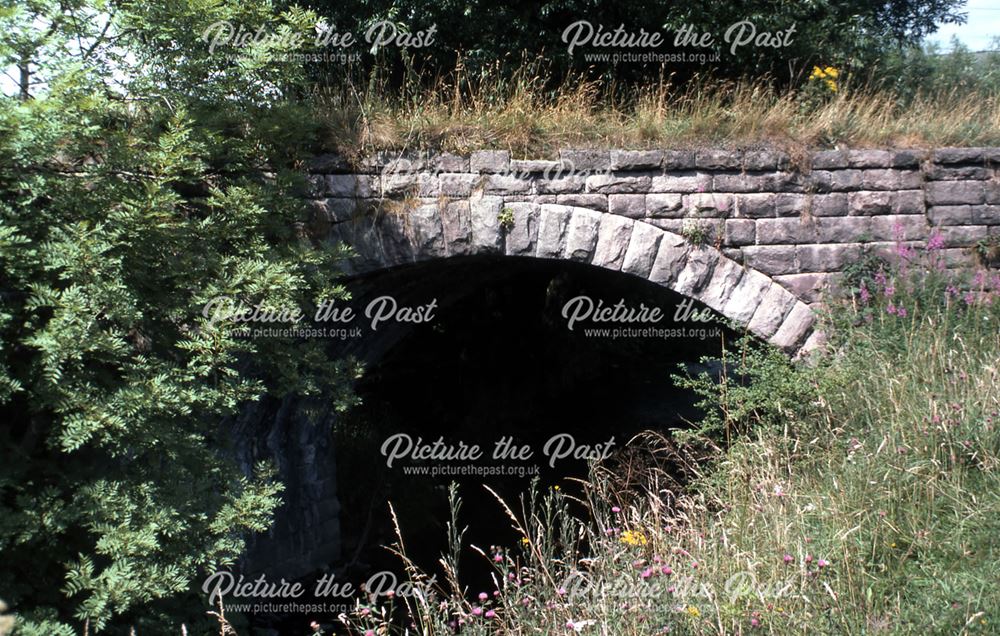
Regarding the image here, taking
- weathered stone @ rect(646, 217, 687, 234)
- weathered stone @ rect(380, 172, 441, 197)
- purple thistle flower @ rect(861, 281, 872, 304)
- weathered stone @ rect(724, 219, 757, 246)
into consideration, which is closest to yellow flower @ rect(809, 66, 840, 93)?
weathered stone @ rect(724, 219, 757, 246)

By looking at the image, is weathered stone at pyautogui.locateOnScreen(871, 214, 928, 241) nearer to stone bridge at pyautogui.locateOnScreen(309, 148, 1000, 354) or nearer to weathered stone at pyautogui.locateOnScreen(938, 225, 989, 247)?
stone bridge at pyautogui.locateOnScreen(309, 148, 1000, 354)

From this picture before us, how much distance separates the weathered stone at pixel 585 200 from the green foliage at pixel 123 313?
1753 millimetres

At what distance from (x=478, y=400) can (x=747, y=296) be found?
16.5 feet

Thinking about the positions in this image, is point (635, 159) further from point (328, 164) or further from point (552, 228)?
point (328, 164)

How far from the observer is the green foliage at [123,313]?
423 centimetres

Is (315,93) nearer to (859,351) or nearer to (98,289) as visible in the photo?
(98,289)

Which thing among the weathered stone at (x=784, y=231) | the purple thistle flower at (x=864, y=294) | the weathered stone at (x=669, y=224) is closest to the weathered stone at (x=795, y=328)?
the purple thistle flower at (x=864, y=294)

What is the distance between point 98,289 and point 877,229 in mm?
5137

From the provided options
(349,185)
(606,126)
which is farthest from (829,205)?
(349,185)

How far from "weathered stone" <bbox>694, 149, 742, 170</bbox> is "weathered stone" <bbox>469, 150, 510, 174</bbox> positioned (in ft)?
4.41

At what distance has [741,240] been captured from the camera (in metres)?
6.25

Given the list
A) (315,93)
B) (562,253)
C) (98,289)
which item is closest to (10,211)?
(98,289)

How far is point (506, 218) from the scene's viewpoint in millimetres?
6109

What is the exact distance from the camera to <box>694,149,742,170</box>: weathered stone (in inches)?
245
